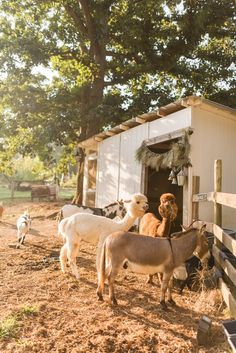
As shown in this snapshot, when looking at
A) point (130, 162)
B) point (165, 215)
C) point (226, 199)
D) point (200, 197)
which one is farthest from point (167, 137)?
point (226, 199)

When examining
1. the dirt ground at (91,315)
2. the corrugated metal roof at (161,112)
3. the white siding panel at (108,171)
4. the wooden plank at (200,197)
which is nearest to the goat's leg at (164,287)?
the dirt ground at (91,315)

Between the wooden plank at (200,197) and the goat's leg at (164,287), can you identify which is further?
the wooden plank at (200,197)

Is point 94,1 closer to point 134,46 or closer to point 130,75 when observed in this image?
point 134,46

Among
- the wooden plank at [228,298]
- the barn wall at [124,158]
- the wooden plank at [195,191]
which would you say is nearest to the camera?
the wooden plank at [228,298]

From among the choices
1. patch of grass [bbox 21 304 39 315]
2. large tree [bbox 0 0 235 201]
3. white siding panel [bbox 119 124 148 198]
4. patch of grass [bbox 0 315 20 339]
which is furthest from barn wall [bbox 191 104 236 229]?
large tree [bbox 0 0 235 201]

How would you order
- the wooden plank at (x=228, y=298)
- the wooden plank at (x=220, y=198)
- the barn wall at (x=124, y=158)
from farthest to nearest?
1. the barn wall at (x=124, y=158)
2. the wooden plank at (x=220, y=198)
3. the wooden plank at (x=228, y=298)

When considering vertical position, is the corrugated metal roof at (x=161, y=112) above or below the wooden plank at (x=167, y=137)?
above

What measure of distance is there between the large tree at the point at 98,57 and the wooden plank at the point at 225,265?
1251 cm

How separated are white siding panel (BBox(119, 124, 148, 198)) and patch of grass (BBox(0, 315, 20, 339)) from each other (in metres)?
7.09

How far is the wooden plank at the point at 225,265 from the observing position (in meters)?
4.93

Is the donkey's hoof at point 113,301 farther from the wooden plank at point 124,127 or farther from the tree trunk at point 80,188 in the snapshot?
the tree trunk at point 80,188

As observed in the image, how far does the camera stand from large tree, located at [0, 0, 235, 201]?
17.6 metres

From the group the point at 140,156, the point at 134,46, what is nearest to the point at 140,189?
the point at 140,156

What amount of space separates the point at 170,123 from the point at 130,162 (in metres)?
2.86
